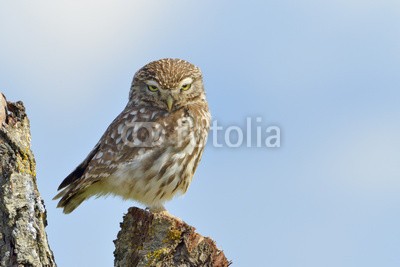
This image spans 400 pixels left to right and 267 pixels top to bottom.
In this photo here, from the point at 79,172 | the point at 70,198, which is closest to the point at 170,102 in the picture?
the point at 79,172

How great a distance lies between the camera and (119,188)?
6.04 metres

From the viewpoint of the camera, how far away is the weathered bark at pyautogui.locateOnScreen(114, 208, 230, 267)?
395cm

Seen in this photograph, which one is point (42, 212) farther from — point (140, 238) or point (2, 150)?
point (140, 238)

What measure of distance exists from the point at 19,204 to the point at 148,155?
2.64 metres

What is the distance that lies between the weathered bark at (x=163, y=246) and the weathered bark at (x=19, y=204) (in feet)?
2.45

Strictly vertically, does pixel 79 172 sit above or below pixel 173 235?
above

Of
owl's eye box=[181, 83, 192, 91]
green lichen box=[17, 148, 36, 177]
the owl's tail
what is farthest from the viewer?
owl's eye box=[181, 83, 192, 91]

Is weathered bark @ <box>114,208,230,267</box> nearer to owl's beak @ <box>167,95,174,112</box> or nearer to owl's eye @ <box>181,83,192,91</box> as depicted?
owl's beak @ <box>167,95,174,112</box>

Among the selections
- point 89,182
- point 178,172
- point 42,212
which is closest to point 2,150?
point 42,212

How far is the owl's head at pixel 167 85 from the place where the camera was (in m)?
6.60

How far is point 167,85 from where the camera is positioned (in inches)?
260

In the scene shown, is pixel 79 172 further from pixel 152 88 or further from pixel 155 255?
pixel 155 255

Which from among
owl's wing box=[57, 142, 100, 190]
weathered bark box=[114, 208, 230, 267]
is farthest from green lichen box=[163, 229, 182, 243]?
owl's wing box=[57, 142, 100, 190]

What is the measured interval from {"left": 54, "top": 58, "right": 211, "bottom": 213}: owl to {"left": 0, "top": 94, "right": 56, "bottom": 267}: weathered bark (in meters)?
2.17
